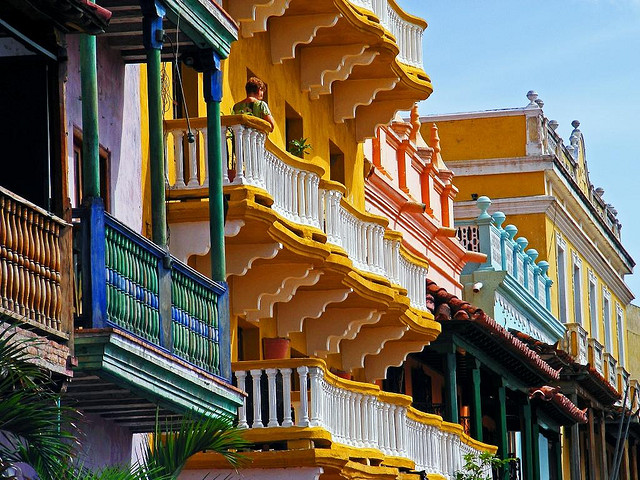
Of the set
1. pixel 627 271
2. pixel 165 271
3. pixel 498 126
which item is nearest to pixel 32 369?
pixel 165 271

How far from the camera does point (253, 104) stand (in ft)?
76.7

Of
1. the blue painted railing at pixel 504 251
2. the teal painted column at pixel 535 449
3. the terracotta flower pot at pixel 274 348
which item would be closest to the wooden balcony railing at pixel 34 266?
the terracotta flower pot at pixel 274 348

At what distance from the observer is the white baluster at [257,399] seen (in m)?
22.7


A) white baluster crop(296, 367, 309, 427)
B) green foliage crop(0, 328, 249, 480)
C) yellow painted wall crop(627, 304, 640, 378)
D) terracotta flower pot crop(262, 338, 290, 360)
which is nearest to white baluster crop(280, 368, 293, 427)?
white baluster crop(296, 367, 309, 427)

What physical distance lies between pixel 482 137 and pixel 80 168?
28927mm

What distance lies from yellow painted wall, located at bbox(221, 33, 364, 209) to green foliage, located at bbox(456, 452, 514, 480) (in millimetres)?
4038

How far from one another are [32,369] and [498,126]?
35113 mm

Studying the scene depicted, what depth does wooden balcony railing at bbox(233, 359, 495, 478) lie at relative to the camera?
22.9 meters

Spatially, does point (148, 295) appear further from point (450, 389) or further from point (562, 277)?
point (562, 277)

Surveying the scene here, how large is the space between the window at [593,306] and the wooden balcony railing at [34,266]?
37.4m

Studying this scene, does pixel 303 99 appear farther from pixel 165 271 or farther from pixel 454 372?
pixel 165 271

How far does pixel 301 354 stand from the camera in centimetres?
2806

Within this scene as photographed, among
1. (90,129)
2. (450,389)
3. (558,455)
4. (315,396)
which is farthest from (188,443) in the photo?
(558,455)

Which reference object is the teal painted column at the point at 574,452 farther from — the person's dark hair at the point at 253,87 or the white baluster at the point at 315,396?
the person's dark hair at the point at 253,87
